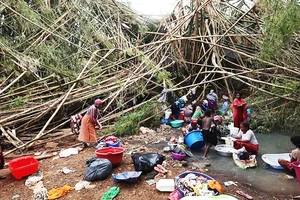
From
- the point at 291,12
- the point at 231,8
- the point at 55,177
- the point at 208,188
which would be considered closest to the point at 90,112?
the point at 55,177

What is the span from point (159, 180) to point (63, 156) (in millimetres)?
2240

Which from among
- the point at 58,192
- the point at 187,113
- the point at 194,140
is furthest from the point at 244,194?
the point at 187,113

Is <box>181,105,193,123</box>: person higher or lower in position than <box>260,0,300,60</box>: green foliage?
lower

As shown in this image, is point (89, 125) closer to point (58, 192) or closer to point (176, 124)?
point (58, 192)

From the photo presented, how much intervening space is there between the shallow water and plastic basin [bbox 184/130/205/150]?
170mm

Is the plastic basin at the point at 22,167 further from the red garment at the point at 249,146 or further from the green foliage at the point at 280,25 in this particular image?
the green foliage at the point at 280,25

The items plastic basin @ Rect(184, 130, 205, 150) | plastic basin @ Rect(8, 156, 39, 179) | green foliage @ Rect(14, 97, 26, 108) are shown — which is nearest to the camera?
plastic basin @ Rect(8, 156, 39, 179)

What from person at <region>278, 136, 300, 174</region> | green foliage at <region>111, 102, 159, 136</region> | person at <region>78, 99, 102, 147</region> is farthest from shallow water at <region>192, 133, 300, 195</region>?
person at <region>78, 99, 102, 147</region>

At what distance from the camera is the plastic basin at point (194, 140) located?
17.5 feet

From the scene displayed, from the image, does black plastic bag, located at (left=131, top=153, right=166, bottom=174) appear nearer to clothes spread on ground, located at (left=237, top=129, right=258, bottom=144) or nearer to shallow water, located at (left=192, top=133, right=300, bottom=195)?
shallow water, located at (left=192, top=133, right=300, bottom=195)

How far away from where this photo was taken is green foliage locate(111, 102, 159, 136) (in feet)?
20.7

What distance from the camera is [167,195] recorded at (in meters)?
3.71

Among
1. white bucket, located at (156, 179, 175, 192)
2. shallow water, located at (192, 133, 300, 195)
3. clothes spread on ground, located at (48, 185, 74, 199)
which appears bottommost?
shallow water, located at (192, 133, 300, 195)

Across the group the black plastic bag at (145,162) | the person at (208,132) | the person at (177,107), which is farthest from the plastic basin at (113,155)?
the person at (177,107)
